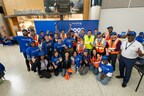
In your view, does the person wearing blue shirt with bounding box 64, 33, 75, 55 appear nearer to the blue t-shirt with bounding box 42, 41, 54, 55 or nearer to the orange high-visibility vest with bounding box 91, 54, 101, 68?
the blue t-shirt with bounding box 42, 41, 54, 55

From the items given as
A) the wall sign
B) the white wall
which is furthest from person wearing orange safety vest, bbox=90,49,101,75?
the wall sign

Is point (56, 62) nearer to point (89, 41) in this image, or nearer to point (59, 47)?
point (59, 47)

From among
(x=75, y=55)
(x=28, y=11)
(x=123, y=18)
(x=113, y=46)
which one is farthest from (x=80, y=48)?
(x=28, y=11)

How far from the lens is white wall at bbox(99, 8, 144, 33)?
4.52 metres

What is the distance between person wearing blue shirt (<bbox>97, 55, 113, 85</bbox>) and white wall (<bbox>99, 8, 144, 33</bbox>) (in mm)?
3001

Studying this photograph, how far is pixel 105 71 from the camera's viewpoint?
260 centimetres

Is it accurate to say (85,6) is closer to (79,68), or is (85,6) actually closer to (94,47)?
(94,47)

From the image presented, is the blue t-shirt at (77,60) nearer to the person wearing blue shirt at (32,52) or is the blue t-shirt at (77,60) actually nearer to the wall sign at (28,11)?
the person wearing blue shirt at (32,52)

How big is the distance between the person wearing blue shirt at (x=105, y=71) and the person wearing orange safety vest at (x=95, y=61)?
0.28 meters

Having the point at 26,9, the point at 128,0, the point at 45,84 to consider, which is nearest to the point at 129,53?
the point at 45,84

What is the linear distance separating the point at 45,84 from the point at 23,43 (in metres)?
1.49

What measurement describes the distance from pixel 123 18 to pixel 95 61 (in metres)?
3.12

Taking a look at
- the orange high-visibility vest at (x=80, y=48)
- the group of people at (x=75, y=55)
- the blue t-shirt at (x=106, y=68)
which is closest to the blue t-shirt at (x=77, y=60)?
the group of people at (x=75, y=55)

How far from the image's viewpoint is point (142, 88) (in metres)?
2.46
